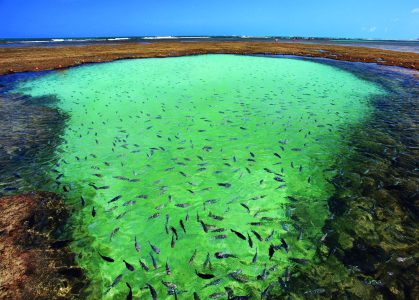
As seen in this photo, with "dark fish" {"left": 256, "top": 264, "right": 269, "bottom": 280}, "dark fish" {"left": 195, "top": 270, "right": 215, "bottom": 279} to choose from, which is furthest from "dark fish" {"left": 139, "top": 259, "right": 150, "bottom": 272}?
"dark fish" {"left": 256, "top": 264, "right": 269, "bottom": 280}

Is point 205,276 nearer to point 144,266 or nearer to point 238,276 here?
point 238,276

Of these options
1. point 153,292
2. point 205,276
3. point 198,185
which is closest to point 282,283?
point 205,276

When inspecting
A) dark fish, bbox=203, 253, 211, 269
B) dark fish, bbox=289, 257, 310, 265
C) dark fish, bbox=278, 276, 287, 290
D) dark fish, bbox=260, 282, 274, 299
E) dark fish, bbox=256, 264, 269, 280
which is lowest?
dark fish, bbox=203, 253, 211, 269

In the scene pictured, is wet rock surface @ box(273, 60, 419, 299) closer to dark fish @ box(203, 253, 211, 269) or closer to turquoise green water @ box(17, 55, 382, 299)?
turquoise green water @ box(17, 55, 382, 299)

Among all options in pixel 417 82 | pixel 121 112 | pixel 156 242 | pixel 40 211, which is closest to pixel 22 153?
pixel 40 211

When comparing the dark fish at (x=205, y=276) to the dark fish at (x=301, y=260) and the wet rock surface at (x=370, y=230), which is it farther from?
the dark fish at (x=301, y=260)

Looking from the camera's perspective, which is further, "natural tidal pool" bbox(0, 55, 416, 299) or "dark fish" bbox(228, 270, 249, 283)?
"natural tidal pool" bbox(0, 55, 416, 299)
